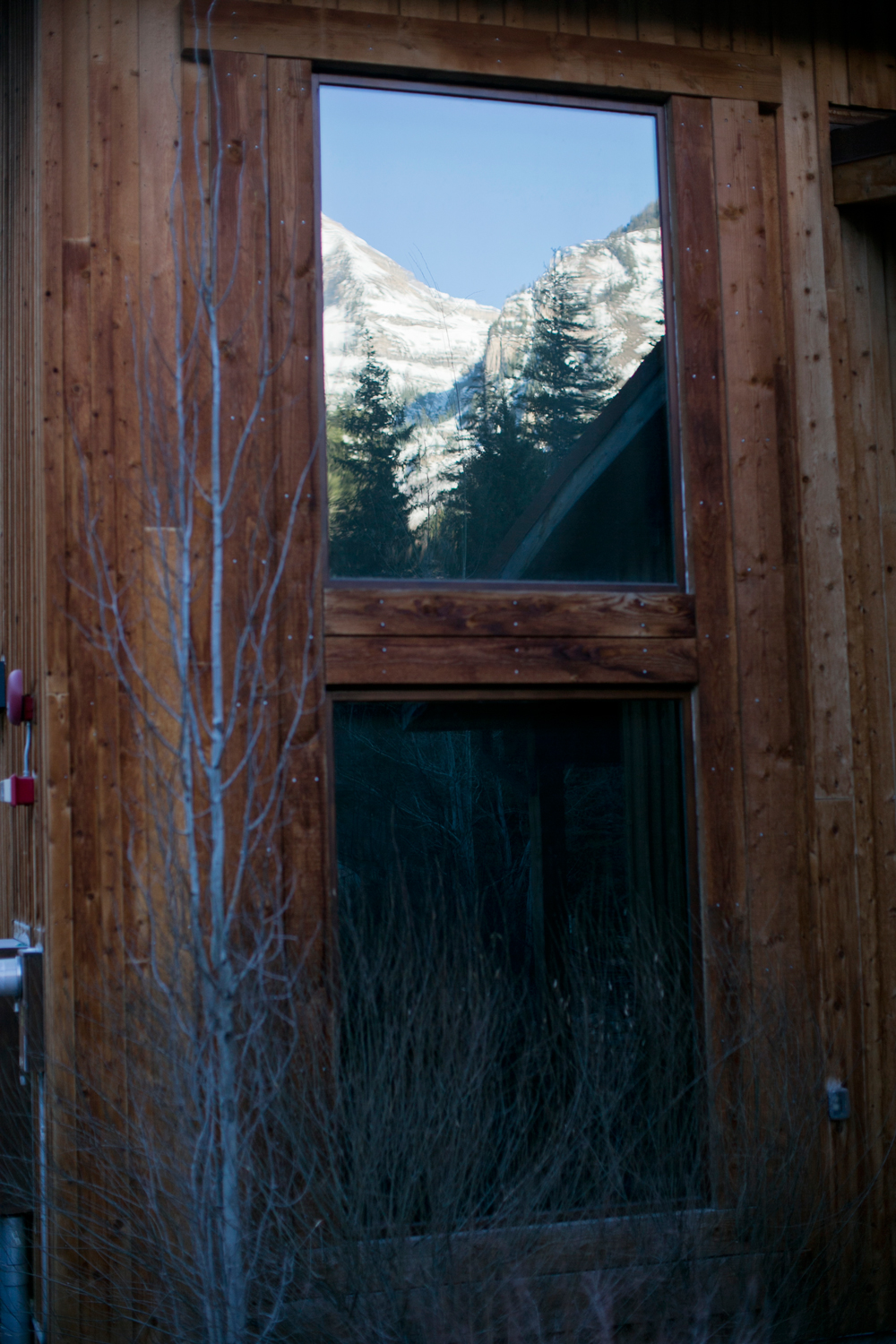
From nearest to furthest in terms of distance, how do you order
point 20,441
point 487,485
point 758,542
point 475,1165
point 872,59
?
point 475,1165, point 487,485, point 758,542, point 20,441, point 872,59

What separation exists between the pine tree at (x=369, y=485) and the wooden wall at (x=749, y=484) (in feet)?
2.57

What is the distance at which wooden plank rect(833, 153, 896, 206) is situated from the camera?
5.75 metres

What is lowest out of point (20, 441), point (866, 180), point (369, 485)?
point (369, 485)

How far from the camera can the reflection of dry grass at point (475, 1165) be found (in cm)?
425

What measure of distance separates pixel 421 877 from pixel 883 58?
4187mm

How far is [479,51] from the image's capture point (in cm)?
552

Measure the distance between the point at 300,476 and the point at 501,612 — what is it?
928 millimetres

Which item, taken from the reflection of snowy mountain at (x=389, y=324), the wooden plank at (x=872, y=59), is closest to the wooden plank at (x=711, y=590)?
the wooden plank at (x=872, y=59)

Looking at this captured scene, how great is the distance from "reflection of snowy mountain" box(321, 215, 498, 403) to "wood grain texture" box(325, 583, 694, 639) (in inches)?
29.8

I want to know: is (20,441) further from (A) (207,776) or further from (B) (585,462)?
(B) (585,462)

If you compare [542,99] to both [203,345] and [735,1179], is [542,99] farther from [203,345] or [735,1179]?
[735,1179]

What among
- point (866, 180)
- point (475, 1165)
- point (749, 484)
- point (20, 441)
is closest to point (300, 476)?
point (20, 441)

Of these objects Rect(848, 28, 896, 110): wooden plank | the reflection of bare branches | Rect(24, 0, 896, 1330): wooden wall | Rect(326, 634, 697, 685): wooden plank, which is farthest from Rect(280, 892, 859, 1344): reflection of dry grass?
Rect(848, 28, 896, 110): wooden plank

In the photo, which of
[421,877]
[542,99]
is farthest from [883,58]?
[421,877]
